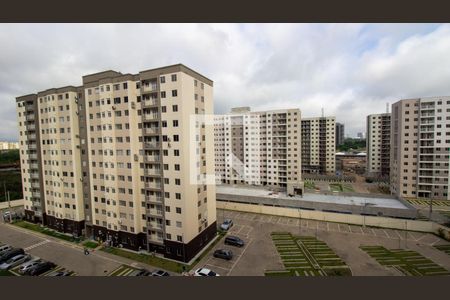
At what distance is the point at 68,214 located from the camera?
3491cm

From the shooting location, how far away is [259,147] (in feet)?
220

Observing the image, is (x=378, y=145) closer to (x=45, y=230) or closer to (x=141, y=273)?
(x=141, y=273)

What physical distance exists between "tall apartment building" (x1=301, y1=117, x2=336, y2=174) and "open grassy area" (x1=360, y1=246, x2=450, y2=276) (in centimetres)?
6123

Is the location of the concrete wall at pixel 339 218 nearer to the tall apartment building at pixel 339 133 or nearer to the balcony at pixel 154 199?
the balcony at pixel 154 199

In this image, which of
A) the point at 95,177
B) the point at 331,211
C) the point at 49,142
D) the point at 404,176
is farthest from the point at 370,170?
the point at 49,142

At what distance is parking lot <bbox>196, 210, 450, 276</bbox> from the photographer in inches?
993

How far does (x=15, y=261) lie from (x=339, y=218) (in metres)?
50.2

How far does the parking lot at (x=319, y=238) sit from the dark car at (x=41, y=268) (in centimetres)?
1873

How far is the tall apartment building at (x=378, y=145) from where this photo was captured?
7776 cm

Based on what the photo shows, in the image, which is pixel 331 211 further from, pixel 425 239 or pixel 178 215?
pixel 178 215

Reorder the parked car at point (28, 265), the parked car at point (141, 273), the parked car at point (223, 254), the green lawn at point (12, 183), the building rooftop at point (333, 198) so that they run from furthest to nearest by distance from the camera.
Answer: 1. the green lawn at point (12, 183)
2. the building rooftop at point (333, 198)
3. the parked car at point (223, 254)
4. the parked car at point (28, 265)
5. the parked car at point (141, 273)

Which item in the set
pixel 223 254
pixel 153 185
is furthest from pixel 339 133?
pixel 153 185

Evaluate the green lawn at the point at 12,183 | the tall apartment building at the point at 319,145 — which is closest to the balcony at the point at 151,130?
the green lawn at the point at 12,183

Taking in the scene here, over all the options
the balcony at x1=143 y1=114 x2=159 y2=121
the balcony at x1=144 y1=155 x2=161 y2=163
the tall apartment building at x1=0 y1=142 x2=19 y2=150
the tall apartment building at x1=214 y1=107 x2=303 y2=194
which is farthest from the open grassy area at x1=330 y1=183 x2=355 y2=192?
the tall apartment building at x1=0 y1=142 x2=19 y2=150
